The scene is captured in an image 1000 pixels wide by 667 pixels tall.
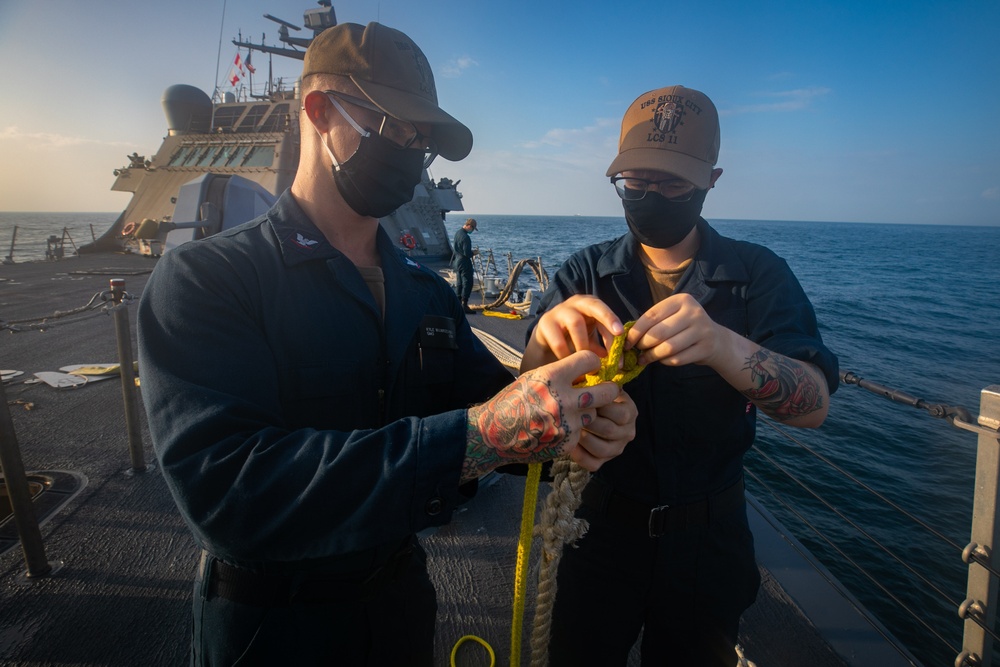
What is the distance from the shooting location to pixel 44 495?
13.4 ft

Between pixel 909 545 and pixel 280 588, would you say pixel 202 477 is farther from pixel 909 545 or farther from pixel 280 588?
pixel 909 545

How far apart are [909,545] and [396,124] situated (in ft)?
31.4

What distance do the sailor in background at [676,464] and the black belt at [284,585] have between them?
101cm

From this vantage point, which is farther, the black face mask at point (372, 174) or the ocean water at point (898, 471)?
the ocean water at point (898, 471)

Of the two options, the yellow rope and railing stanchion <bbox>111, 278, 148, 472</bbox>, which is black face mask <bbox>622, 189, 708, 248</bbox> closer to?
the yellow rope

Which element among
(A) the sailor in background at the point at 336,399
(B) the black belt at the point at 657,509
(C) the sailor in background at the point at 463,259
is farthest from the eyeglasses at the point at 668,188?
(C) the sailor in background at the point at 463,259

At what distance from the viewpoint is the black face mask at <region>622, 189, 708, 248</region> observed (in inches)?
88.8

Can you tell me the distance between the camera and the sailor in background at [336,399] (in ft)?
3.72

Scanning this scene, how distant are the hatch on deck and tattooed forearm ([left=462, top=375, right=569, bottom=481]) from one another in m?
4.21

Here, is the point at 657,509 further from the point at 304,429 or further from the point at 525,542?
the point at 304,429

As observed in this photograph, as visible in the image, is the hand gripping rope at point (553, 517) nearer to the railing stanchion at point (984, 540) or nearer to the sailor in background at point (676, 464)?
the sailor in background at point (676, 464)

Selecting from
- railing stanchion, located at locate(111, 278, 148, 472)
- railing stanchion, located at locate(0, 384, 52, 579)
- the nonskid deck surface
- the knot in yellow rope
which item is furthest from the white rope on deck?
the knot in yellow rope

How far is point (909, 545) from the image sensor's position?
751 centimetres

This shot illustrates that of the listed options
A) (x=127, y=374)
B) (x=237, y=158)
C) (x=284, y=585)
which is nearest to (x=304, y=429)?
(x=284, y=585)
